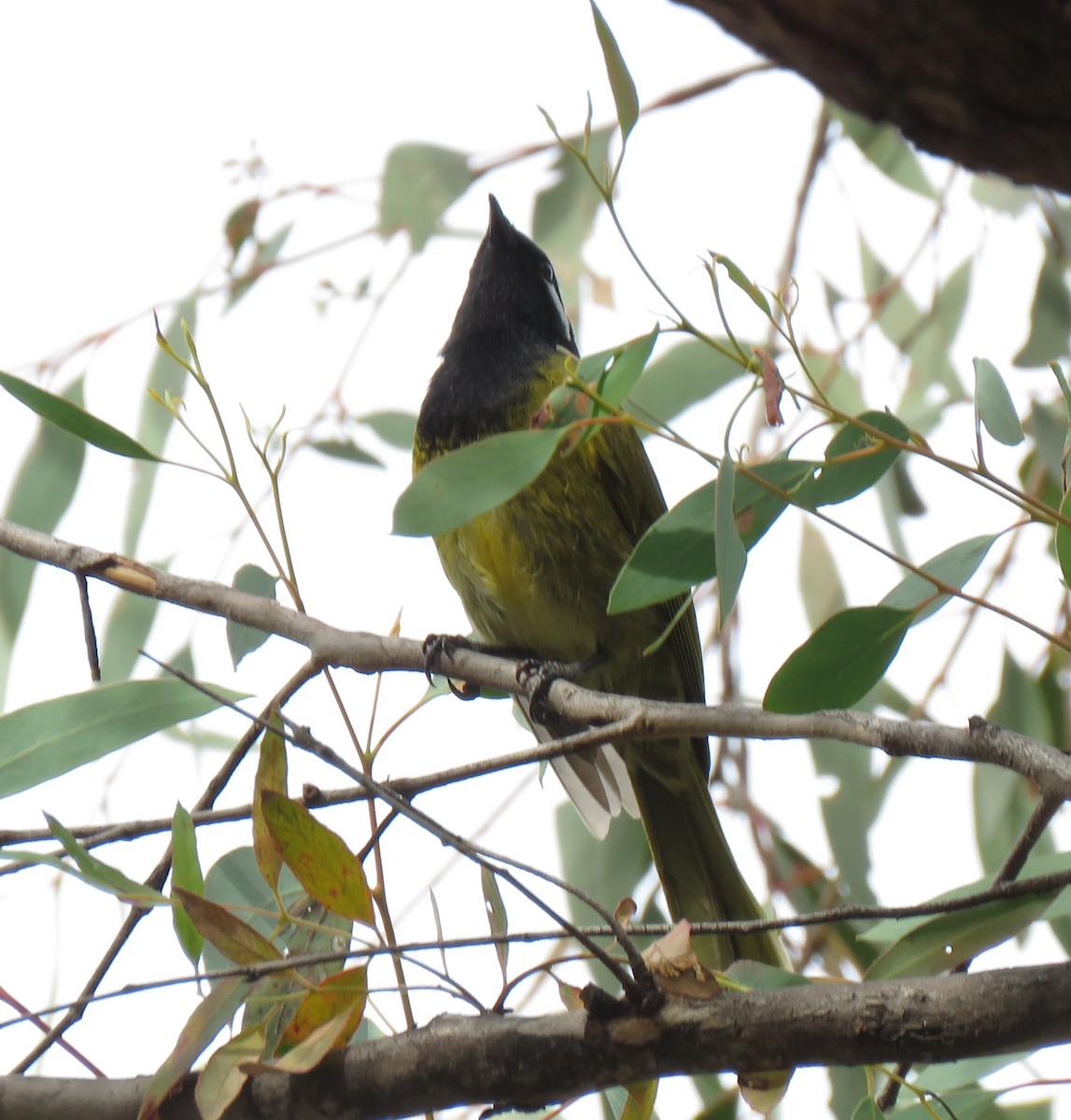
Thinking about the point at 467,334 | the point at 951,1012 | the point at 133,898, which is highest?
the point at 467,334

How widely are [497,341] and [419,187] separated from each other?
366 mm

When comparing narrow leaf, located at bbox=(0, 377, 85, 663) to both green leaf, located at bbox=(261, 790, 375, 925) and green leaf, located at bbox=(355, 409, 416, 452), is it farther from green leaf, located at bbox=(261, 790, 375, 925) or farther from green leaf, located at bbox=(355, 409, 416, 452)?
green leaf, located at bbox=(261, 790, 375, 925)

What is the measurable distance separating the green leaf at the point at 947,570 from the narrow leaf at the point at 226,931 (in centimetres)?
65

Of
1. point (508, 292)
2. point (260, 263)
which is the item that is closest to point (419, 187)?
point (508, 292)

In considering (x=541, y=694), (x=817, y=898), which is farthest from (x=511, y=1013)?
(x=817, y=898)

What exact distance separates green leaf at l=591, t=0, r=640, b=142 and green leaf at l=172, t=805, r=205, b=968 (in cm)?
72

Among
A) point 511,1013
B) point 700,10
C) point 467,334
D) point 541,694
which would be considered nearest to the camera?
point 700,10

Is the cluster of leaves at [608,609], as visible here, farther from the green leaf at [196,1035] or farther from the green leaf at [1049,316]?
the green leaf at [1049,316]

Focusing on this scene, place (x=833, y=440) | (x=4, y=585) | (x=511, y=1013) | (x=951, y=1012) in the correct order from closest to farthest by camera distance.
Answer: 1. (x=951, y=1012)
2. (x=511, y=1013)
3. (x=833, y=440)
4. (x=4, y=585)

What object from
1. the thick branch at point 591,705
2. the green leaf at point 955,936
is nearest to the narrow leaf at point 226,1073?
the thick branch at point 591,705

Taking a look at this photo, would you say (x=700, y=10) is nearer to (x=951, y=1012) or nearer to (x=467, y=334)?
(x=951, y=1012)

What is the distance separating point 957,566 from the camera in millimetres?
1213

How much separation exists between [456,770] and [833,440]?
1.60ft

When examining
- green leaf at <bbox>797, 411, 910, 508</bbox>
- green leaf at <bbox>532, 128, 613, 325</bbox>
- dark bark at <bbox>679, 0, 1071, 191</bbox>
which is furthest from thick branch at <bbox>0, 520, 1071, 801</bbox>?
green leaf at <bbox>532, 128, 613, 325</bbox>
